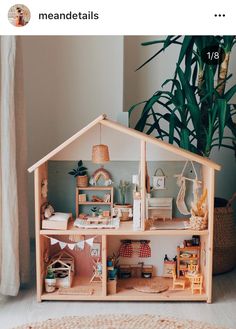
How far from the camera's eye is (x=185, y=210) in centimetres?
254

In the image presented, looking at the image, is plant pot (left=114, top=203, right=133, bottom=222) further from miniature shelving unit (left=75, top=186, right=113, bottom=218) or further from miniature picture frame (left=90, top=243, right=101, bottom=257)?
miniature picture frame (left=90, top=243, right=101, bottom=257)

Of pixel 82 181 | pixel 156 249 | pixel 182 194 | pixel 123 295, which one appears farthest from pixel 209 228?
pixel 82 181

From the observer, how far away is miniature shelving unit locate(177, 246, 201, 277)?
8.44 feet

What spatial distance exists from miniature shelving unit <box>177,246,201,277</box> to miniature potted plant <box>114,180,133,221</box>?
0.99 ft

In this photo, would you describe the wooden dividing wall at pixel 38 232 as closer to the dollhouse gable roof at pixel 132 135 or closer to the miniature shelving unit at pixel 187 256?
the dollhouse gable roof at pixel 132 135

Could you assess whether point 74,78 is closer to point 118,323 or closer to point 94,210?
point 94,210

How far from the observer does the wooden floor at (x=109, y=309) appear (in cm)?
226

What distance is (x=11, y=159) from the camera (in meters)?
2.37

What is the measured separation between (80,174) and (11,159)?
354 mm

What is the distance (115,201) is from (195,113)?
1.87ft
